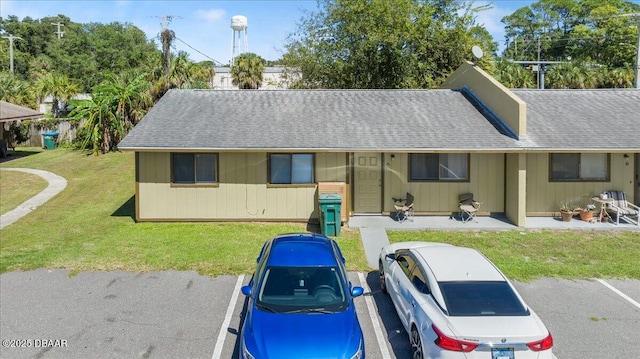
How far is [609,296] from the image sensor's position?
32.0 feet

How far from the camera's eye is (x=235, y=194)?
1539 centimetres

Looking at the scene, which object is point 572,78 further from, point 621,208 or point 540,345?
point 540,345

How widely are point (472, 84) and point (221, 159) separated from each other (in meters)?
10.4

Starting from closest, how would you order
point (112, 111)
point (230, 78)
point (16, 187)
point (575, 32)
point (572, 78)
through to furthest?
1. point (16, 187)
2. point (112, 111)
3. point (572, 78)
4. point (230, 78)
5. point (575, 32)

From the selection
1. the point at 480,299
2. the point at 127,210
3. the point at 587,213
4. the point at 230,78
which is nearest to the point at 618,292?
the point at 480,299

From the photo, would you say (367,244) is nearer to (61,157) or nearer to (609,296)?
(609,296)

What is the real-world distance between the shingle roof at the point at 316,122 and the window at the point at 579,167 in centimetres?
220

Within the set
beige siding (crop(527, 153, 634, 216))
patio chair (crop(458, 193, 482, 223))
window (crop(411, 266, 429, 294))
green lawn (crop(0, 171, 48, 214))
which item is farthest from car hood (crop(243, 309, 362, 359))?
green lawn (crop(0, 171, 48, 214))

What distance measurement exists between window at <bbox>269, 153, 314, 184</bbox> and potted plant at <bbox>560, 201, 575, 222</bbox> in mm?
8350

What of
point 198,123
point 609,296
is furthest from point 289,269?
point 198,123

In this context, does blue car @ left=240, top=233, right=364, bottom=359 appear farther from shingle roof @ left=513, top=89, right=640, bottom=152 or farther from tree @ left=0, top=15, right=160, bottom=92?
tree @ left=0, top=15, right=160, bottom=92

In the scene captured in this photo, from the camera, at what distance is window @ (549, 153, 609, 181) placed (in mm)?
15616

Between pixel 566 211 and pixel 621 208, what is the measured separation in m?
1.90

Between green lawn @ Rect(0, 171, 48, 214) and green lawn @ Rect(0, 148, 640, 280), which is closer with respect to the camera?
green lawn @ Rect(0, 148, 640, 280)
